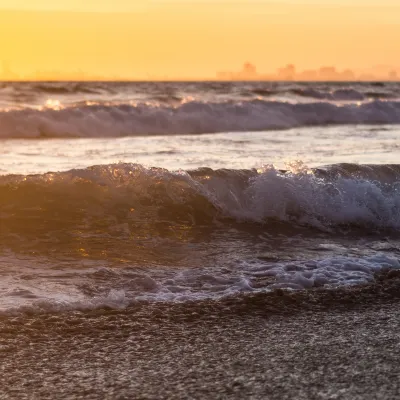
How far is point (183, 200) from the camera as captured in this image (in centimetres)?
857

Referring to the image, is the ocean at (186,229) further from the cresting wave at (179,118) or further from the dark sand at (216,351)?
the cresting wave at (179,118)

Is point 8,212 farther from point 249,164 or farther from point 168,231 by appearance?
point 249,164

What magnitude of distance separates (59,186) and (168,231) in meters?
1.79

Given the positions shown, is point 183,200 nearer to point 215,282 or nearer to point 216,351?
point 215,282

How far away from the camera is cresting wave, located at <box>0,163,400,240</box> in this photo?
7.93 meters

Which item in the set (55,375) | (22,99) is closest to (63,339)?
(55,375)

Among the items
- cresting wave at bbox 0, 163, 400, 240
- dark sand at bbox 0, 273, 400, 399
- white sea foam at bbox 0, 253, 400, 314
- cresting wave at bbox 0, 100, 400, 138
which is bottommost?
dark sand at bbox 0, 273, 400, 399

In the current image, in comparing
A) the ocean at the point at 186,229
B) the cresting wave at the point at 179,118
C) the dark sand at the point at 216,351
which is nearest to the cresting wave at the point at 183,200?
the ocean at the point at 186,229

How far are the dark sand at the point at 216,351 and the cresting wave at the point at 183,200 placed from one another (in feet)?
9.06

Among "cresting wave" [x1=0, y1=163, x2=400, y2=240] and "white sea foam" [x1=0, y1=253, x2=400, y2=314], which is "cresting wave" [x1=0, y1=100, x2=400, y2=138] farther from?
"white sea foam" [x1=0, y1=253, x2=400, y2=314]

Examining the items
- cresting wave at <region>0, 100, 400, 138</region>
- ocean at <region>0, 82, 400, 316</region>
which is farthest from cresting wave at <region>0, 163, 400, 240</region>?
cresting wave at <region>0, 100, 400, 138</region>

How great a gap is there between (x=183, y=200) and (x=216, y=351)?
4497mm

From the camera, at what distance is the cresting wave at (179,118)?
23.3m

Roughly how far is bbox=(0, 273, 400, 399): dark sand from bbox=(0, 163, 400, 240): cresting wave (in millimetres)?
2761
